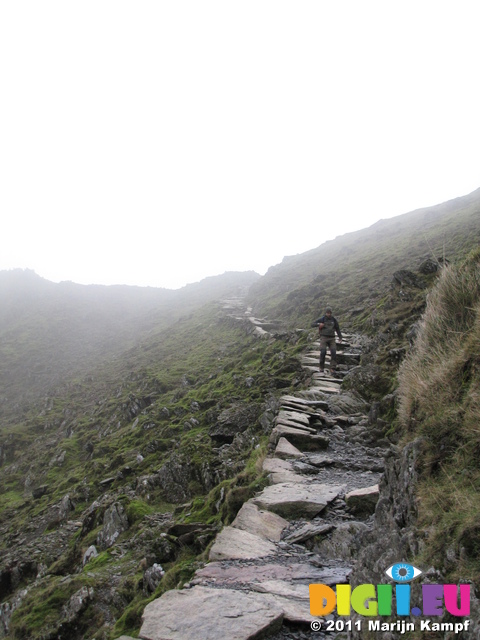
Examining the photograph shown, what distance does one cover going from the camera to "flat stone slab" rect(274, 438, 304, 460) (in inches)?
354

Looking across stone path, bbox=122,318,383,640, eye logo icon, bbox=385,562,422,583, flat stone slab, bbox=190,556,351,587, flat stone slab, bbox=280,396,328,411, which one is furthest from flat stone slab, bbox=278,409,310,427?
eye logo icon, bbox=385,562,422,583

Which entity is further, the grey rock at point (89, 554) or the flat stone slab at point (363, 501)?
the grey rock at point (89, 554)

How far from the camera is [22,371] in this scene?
160ft

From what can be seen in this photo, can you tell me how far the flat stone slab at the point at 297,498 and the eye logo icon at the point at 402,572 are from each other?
10.5 feet

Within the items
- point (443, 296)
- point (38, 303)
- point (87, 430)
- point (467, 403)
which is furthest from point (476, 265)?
point (38, 303)

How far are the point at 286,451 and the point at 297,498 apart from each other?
233cm

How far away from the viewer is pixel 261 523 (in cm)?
624

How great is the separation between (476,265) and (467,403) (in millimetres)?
3458

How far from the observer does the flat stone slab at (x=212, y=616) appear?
3760 mm

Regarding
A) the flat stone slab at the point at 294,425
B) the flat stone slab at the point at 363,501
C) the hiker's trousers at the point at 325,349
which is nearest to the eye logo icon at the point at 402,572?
the flat stone slab at the point at 363,501

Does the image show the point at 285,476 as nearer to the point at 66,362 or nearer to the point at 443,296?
the point at 443,296

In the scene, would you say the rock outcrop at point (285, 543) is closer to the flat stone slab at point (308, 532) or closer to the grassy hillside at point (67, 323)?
the flat stone slab at point (308, 532)

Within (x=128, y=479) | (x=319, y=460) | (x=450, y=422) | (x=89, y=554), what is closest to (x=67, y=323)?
(x=128, y=479)

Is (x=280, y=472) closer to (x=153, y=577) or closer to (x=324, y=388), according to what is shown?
(x=153, y=577)
